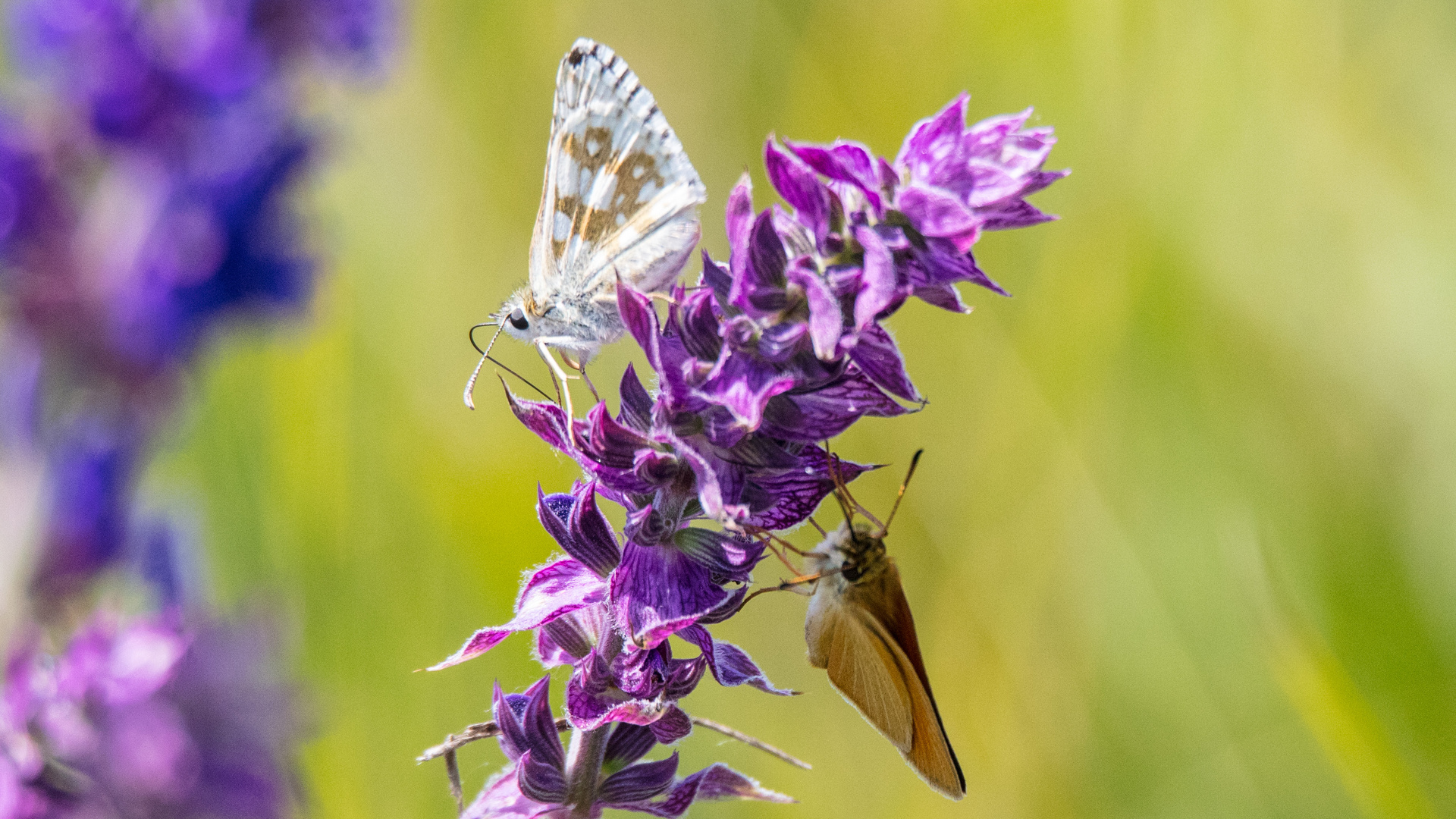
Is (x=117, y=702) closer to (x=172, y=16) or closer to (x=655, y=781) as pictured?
(x=655, y=781)

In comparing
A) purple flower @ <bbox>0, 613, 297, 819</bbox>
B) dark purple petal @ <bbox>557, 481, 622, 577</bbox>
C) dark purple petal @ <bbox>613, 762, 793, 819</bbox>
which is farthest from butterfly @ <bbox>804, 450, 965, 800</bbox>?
purple flower @ <bbox>0, 613, 297, 819</bbox>

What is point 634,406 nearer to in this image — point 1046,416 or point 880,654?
point 880,654

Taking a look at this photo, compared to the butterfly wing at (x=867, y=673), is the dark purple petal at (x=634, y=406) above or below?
above

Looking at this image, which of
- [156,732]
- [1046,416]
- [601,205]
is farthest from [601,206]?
[1046,416]

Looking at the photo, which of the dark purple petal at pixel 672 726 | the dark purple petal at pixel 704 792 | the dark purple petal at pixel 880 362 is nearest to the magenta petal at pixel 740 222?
the dark purple petal at pixel 880 362

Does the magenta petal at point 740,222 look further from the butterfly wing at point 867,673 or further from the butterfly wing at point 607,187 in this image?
the butterfly wing at point 867,673

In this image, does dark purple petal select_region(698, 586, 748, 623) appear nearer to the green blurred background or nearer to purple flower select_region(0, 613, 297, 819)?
purple flower select_region(0, 613, 297, 819)

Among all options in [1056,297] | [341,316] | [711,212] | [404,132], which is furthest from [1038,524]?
[404,132]
